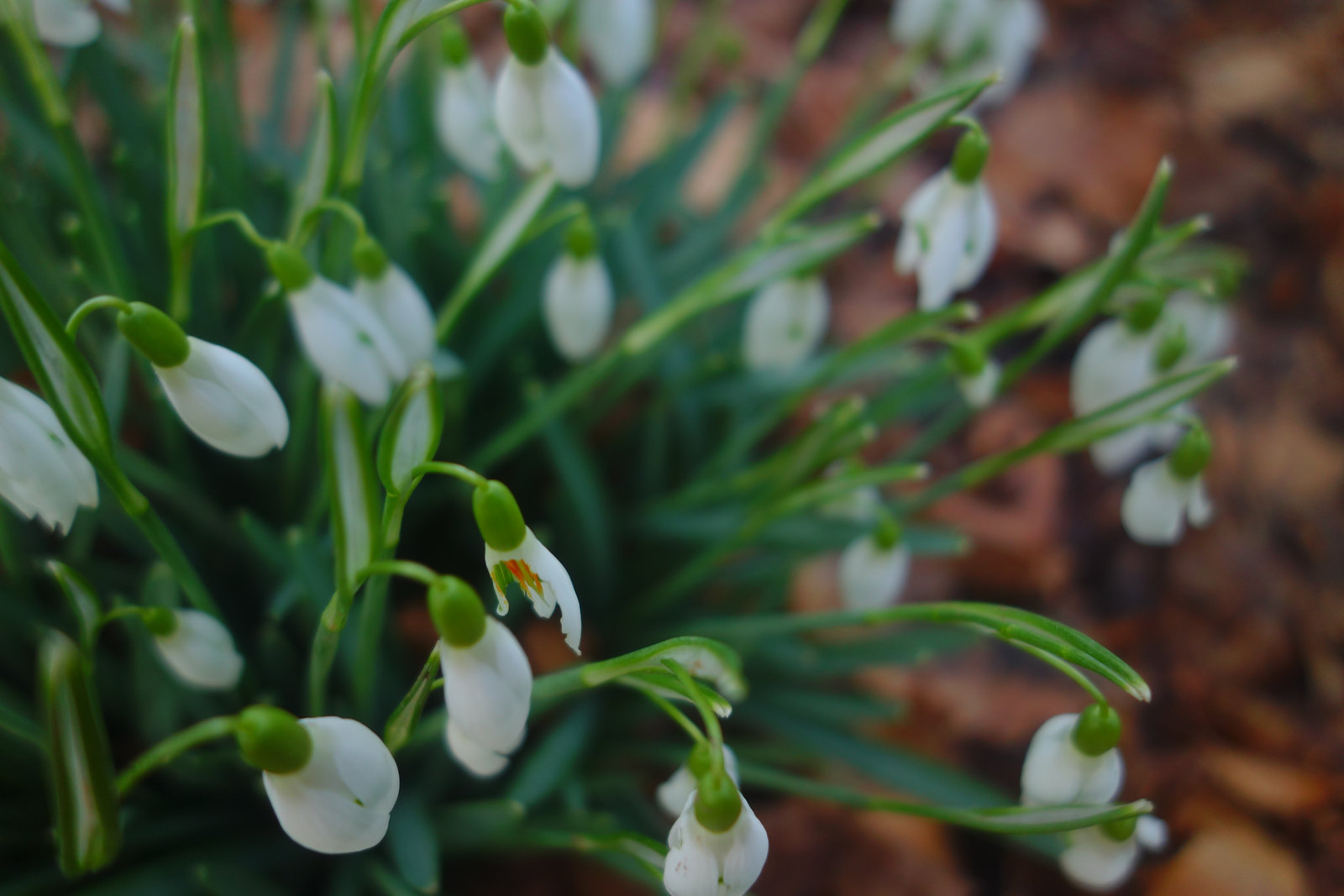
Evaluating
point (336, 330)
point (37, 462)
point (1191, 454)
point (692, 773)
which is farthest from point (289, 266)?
point (1191, 454)

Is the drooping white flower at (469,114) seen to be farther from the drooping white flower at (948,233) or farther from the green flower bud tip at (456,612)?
the green flower bud tip at (456,612)

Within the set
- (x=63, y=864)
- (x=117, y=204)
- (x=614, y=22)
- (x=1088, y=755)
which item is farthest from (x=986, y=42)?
(x=63, y=864)

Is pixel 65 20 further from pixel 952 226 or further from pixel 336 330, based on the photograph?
pixel 952 226

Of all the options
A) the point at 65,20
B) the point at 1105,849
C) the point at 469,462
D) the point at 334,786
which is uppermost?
the point at 65,20

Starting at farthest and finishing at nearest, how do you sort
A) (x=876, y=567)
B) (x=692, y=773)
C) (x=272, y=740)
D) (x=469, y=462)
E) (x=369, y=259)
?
1. (x=469, y=462)
2. (x=876, y=567)
3. (x=369, y=259)
4. (x=692, y=773)
5. (x=272, y=740)

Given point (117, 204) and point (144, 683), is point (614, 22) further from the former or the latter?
point (144, 683)

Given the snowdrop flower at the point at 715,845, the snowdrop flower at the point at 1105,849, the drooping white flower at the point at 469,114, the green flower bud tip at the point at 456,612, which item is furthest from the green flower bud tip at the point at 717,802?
the drooping white flower at the point at 469,114
